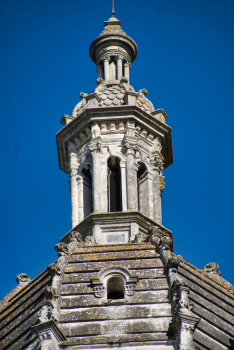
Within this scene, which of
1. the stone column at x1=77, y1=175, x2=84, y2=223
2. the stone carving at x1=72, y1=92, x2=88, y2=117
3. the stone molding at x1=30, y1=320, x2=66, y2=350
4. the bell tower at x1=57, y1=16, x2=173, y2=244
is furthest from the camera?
the stone carving at x1=72, y1=92, x2=88, y2=117

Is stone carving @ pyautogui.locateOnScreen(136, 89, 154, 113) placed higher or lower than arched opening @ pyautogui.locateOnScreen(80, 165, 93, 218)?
higher

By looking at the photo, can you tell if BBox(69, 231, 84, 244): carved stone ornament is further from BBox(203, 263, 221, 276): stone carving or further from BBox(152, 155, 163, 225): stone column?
BBox(203, 263, 221, 276): stone carving

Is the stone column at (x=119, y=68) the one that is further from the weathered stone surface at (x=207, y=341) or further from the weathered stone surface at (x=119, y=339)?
the weathered stone surface at (x=119, y=339)

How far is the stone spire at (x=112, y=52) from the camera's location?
46.6 meters

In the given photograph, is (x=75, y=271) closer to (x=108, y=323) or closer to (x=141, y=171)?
(x=108, y=323)

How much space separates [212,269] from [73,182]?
624 centimetres

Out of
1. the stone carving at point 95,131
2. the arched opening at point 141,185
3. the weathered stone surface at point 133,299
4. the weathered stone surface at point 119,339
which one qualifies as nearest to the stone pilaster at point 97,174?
the stone carving at point 95,131

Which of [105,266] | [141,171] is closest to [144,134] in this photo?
[141,171]

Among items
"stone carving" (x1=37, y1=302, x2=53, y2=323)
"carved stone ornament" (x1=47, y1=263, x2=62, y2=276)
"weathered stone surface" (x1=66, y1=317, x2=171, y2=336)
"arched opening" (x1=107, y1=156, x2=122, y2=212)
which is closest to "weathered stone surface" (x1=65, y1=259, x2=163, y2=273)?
"carved stone ornament" (x1=47, y1=263, x2=62, y2=276)

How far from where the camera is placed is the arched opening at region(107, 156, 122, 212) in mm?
41688

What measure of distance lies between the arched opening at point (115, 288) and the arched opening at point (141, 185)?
7.05 meters

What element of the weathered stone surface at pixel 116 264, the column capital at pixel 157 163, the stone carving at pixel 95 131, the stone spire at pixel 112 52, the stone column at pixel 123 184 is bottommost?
the weathered stone surface at pixel 116 264

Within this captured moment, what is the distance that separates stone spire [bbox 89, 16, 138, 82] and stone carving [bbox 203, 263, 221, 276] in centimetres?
949

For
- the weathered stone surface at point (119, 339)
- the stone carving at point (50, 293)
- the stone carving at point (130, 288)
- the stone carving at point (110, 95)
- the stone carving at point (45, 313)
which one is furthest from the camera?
the stone carving at point (110, 95)
